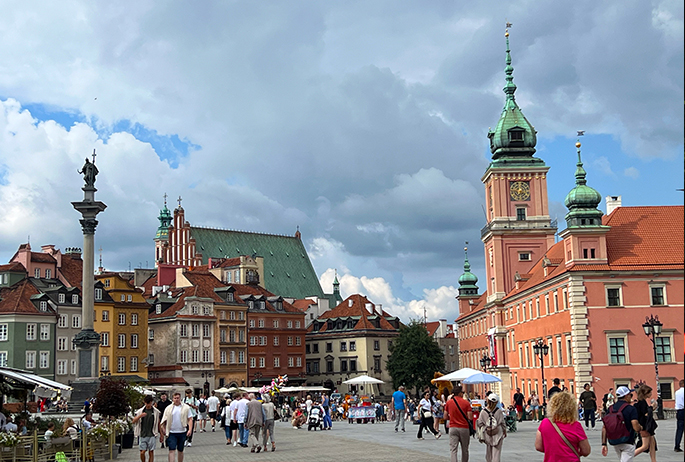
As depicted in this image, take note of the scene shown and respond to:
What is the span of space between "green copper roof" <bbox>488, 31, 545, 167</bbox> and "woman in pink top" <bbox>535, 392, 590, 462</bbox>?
76474 millimetres

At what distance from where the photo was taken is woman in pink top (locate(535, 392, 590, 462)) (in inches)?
369

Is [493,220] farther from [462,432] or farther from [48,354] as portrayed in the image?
[462,432]

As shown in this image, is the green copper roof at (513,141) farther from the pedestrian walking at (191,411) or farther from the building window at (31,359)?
the building window at (31,359)

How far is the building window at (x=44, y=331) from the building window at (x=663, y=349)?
52.1 meters

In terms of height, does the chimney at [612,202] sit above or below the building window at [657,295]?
above

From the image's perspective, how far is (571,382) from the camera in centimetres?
5462

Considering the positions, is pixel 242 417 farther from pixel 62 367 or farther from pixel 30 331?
pixel 62 367

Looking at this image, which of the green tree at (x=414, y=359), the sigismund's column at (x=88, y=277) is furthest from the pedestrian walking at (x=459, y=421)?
the green tree at (x=414, y=359)

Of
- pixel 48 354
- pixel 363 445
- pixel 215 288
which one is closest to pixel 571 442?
pixel 363 445

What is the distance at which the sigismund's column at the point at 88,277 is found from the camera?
1672 inches

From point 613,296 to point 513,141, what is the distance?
35.6 meters

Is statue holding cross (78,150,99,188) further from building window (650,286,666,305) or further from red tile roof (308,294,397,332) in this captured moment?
red tile roof (308,294,397,332)

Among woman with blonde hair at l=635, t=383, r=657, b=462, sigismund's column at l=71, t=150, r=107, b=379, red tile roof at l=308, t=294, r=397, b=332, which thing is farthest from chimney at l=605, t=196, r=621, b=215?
woman with blonde hair at l=635, t=383, r=657, b=462

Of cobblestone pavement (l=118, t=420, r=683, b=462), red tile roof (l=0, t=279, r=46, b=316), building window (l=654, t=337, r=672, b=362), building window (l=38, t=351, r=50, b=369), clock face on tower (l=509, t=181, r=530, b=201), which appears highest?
clock face on tower (l=509, t=181, r=530, b=201)
